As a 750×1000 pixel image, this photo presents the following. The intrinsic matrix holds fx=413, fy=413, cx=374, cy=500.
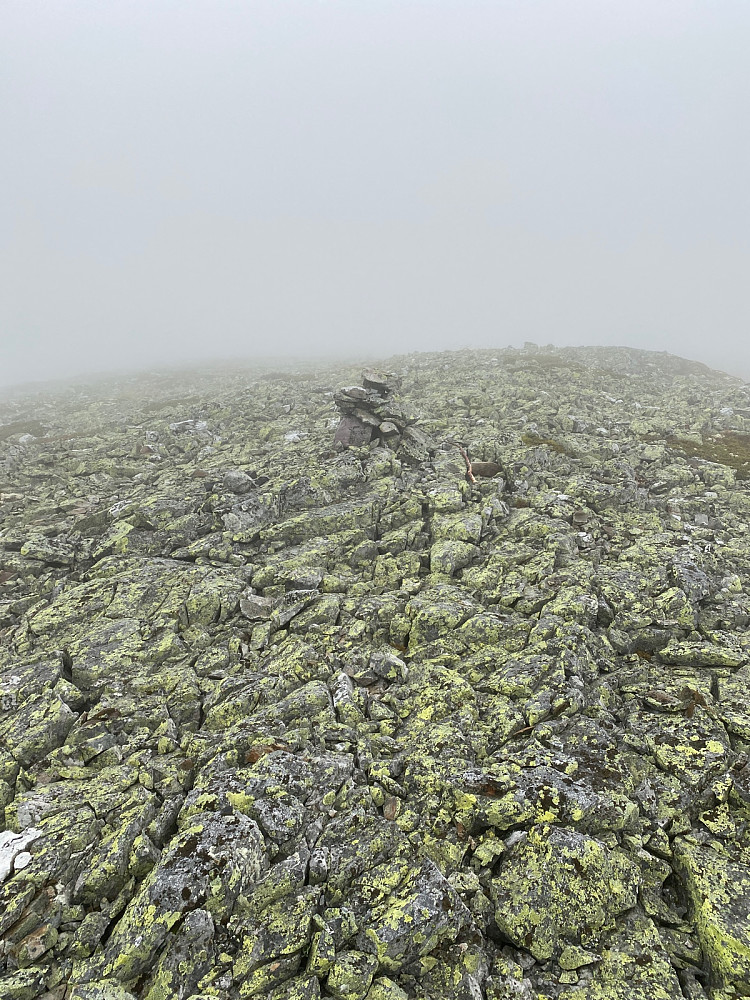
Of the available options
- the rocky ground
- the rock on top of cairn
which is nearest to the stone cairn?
the rock on top of cairn

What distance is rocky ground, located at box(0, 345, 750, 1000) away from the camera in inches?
320

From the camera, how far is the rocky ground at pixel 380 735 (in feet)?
26.7

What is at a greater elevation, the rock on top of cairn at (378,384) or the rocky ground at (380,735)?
the rock on top of cairn at (378,384)

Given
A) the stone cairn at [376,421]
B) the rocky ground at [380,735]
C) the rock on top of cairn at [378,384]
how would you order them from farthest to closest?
the rock on top of cairn at [378,384]
the stone cairn at [376,421]
the rocky ground at [380,735]

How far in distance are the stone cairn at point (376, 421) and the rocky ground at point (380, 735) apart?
13.0 feet

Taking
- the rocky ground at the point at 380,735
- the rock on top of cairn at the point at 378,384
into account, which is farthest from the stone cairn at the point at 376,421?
the rocky ground at the point at 380,735

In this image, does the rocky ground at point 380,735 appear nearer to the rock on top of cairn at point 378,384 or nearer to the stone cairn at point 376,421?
the stone cairn at point 376,421

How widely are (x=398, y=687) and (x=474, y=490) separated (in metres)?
12.8

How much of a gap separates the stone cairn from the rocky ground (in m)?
3.97

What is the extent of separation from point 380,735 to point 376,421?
70.1 ft

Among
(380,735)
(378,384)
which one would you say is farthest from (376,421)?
(380,735)

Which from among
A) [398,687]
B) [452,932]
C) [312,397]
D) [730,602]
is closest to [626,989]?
[452,932]

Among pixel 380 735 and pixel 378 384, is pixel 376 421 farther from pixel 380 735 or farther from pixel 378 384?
pixel 380 735

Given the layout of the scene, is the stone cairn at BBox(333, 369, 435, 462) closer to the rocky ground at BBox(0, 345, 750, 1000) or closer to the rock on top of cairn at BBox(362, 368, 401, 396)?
the rock on top of cairn at BBox(362, 368, 401, 396)
